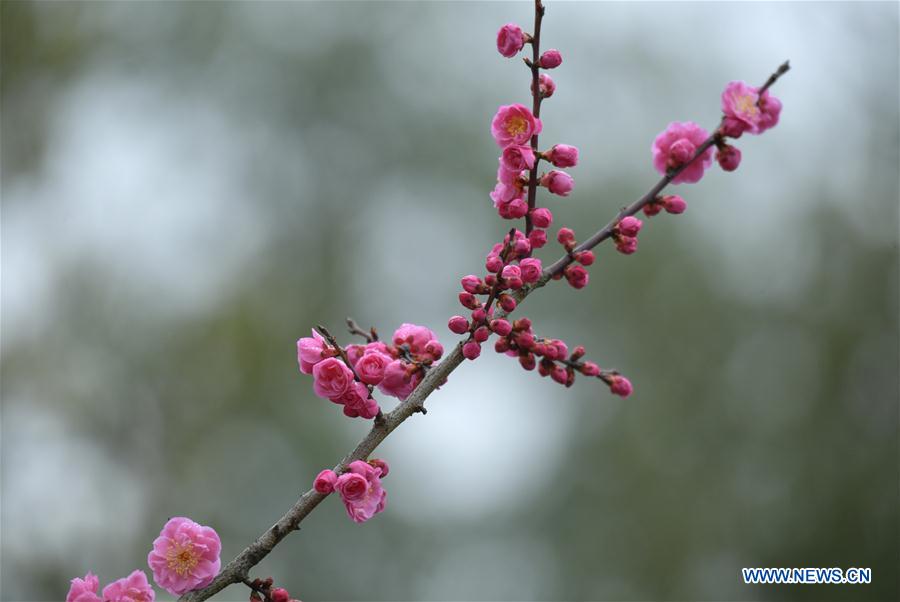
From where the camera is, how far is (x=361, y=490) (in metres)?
1.32

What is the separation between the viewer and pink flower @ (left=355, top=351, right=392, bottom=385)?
4.59 ft

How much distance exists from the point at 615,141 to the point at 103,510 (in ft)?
27.1

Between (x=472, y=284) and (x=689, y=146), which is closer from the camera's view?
(x=472, y=284)

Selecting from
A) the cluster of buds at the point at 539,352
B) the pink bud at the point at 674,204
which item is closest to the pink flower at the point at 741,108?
the pink bud at the point at 674,204

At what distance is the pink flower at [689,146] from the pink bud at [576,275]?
0.27 metres

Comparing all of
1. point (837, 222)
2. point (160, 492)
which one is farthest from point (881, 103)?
point (160, 492)

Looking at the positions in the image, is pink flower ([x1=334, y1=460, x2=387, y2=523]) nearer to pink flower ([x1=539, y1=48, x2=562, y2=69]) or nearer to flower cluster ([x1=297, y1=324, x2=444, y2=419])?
flower cluster ([x1=297, y1=324, x2=444, y2=419])

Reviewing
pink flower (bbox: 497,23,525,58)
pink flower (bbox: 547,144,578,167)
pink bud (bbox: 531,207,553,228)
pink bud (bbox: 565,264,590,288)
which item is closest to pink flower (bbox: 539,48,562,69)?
pink flower (bbox: 497,23,525,58)

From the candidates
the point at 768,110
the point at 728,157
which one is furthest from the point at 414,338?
the point at 768,110

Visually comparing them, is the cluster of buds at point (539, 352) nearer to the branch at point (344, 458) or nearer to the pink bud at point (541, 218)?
the branch at point (344, 458)

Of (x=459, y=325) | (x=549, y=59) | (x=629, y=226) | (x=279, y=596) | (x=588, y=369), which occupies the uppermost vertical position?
(x=549, y=59)

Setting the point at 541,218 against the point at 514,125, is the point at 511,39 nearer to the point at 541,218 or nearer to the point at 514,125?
the point at 514,125

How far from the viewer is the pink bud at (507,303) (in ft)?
4.42

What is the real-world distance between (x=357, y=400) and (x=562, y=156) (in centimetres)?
59
